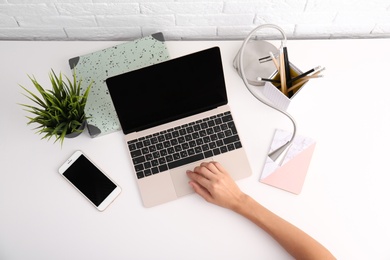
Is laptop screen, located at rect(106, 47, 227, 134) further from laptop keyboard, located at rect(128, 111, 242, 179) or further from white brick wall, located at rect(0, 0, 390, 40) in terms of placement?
white brick wall, located at rect(0, 0, 390, 40)

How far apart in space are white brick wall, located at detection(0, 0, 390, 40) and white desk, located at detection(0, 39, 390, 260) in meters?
0.07

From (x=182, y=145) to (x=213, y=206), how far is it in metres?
0.18

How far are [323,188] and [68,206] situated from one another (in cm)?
69

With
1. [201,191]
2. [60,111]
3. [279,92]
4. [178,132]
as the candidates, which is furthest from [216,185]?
[60,111]

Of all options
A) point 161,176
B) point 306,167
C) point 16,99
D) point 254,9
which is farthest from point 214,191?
point 16,99

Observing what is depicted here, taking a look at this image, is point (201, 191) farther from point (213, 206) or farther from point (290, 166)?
point (290, 166)

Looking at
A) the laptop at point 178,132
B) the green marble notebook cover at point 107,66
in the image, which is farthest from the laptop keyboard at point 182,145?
the green marble notebook cover at point 107,66

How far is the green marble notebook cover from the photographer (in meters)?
0.96

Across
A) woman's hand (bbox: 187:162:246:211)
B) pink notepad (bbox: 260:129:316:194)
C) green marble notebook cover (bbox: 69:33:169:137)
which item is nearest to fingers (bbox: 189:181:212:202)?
woman's hand (bbox: 187:162:246:211)

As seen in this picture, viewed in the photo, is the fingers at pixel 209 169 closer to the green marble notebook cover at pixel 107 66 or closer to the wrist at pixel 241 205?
the wrist at pixel 241 205

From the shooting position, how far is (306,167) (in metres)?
0.94

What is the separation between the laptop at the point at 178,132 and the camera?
0.88 m

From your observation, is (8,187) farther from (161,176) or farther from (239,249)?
(239,249)

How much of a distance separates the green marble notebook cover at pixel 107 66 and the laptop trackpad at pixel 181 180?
20 cm
